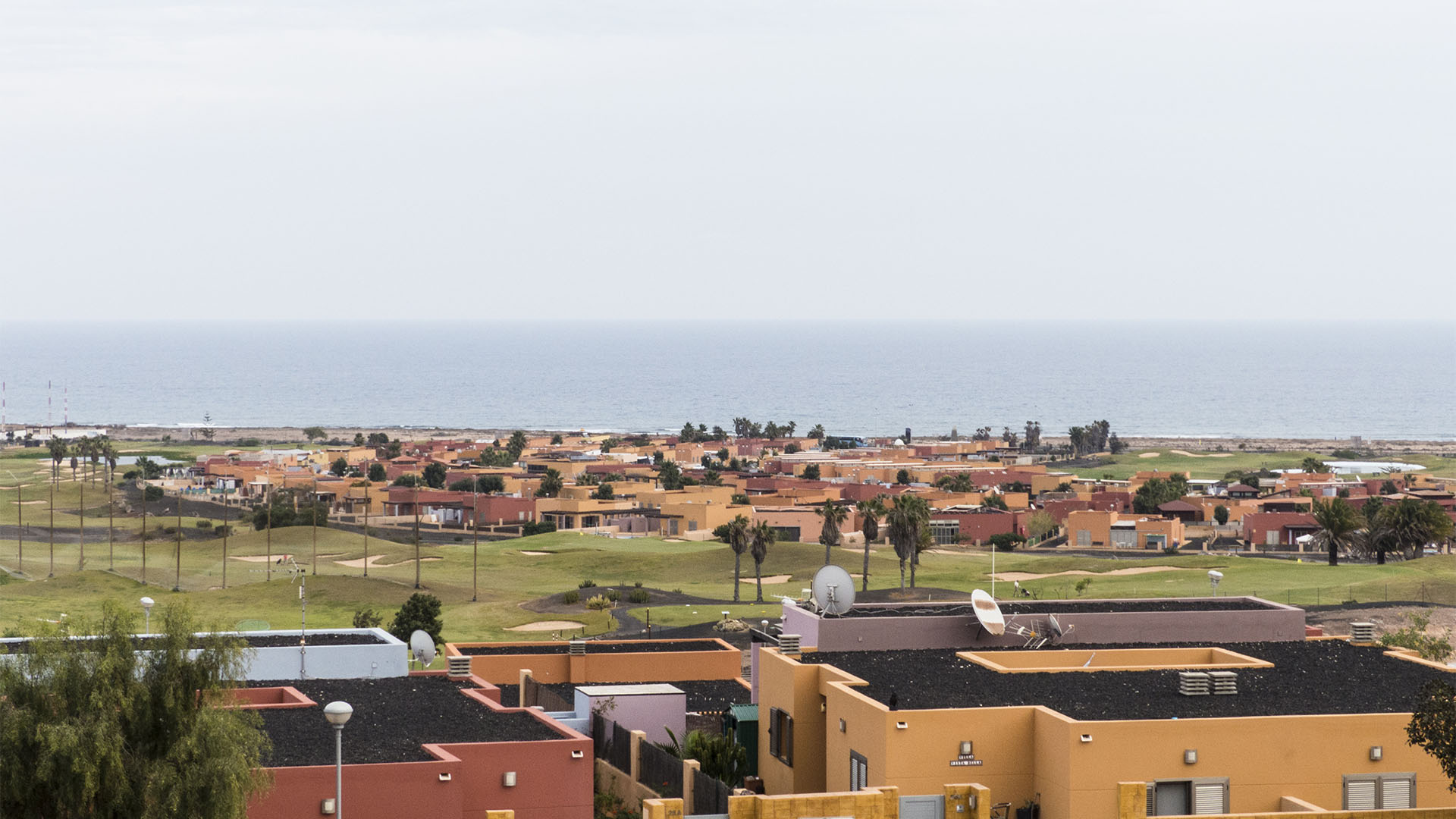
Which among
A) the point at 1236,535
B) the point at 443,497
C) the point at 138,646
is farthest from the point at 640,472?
the point at 138,646

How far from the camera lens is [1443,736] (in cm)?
2002

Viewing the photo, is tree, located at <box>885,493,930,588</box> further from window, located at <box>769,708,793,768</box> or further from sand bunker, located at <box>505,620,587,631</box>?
window, located at <box>769,708,793,768</box>

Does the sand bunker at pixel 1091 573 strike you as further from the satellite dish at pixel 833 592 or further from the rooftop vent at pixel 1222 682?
the rooftop vent at pixel 1222 682

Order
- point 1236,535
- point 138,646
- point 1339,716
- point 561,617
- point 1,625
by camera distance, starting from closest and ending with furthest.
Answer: point 138,646, point 1339,716, point 1,625, point 561,617, point 1236,535

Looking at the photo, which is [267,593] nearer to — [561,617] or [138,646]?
[561,617]

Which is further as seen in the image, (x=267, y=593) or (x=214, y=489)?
(x=214, y=489)

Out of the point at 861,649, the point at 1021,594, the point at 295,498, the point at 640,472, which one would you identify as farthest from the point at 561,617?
the point at 640,472

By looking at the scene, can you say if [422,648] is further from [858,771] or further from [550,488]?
[550,488]

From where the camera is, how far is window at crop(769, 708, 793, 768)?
2684 cm

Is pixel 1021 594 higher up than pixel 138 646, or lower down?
lower down

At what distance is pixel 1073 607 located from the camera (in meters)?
32.9

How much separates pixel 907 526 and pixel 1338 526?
24587mm


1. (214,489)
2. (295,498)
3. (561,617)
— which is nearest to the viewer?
(561,617)

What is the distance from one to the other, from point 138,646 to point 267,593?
5128cm
